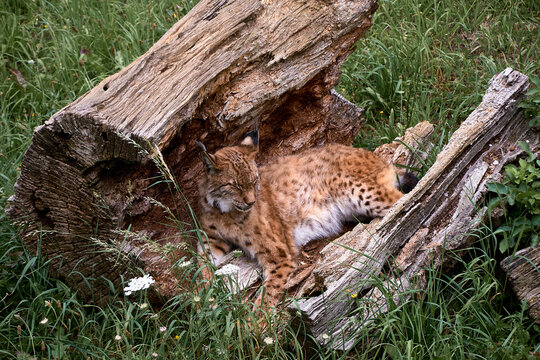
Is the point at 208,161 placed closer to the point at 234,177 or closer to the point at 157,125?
the point at 234,177

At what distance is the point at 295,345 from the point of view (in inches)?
137

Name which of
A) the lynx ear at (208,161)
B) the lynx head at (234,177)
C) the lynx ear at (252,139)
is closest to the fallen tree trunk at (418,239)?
the lynx head at (234,177)

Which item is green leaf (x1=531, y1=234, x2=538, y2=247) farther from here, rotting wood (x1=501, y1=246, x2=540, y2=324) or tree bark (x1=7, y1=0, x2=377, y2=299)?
tree bark (x1=7, y1=0, x2=377, y2=299)

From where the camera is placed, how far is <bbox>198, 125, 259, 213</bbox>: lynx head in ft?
14.4

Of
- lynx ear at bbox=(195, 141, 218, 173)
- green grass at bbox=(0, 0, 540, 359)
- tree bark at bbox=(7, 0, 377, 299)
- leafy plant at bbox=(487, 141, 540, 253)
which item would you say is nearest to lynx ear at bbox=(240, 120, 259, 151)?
tree bark at bbox=(7, 0, 377, 299)

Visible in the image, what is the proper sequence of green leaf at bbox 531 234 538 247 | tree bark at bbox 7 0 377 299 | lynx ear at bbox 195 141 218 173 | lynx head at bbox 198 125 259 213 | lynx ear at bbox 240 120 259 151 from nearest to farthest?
tree bark at bbox 7 0 377 299, green leaf at bbox 531 234 538 247, lynx ear at bbox 195 141 218 173, lynx head at bbox 198 125 259 213, lynx ear at bbox 240 120 259 151

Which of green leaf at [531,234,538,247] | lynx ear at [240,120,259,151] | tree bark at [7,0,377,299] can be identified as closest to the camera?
tree bark at [7,0,377,299]

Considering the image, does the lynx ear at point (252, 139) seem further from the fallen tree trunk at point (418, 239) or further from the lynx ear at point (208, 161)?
the fallen tree trunk at point (418, 239)

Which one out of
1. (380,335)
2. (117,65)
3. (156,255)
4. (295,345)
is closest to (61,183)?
(156,255)

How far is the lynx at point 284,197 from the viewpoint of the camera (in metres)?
4.48

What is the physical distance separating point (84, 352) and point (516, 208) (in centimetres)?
306

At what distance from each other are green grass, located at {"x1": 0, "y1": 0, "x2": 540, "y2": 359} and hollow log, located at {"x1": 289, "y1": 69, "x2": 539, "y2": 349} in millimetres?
147

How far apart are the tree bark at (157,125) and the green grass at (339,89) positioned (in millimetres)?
289

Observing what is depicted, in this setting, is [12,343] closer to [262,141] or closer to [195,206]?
[195,206]
